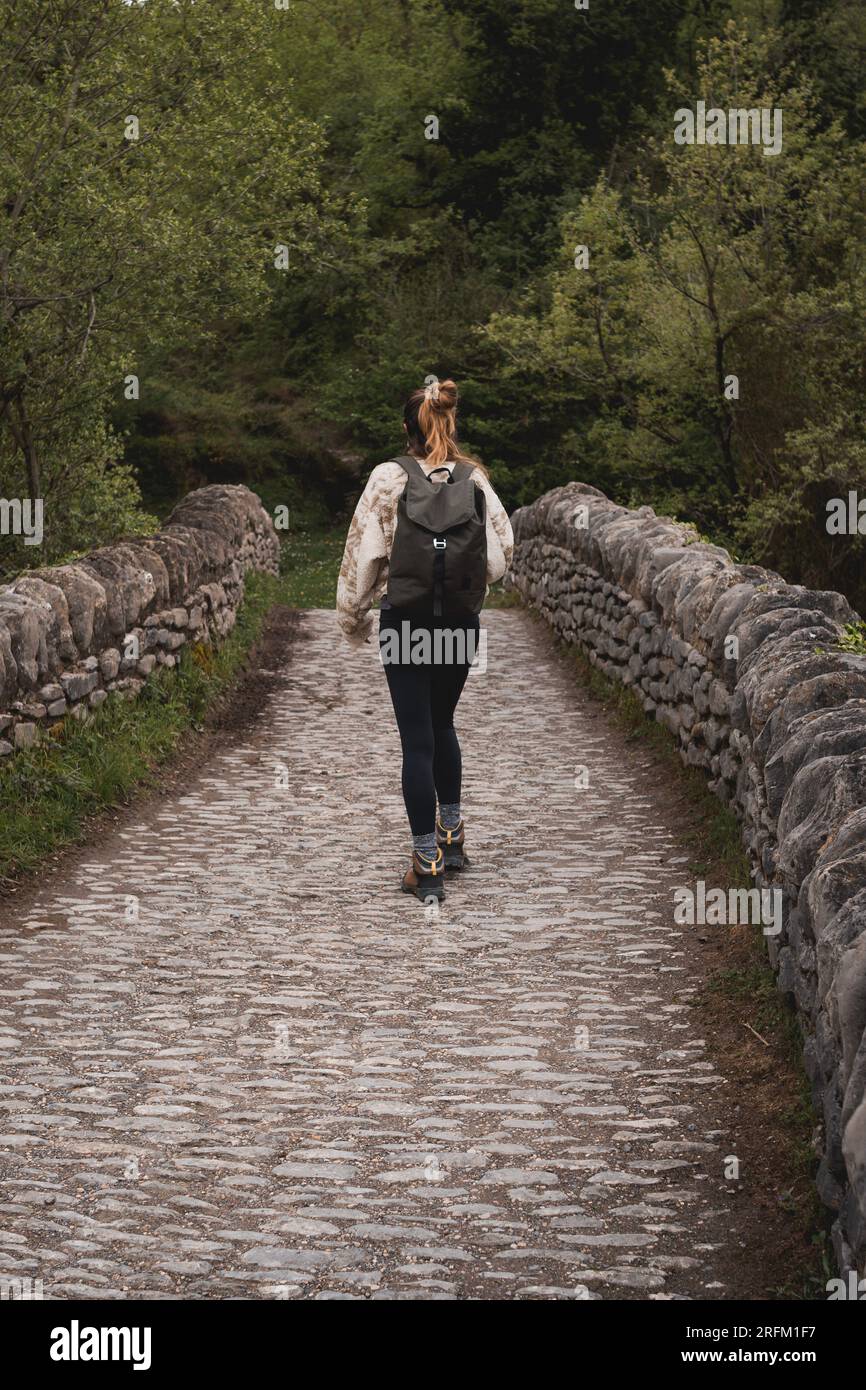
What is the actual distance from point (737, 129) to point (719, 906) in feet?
45.1

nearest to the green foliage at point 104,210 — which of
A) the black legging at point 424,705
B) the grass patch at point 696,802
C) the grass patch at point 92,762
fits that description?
the grass patch at point 92,762

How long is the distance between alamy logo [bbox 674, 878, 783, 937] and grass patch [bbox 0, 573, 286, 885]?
3056 mm

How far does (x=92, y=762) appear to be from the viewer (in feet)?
29.3

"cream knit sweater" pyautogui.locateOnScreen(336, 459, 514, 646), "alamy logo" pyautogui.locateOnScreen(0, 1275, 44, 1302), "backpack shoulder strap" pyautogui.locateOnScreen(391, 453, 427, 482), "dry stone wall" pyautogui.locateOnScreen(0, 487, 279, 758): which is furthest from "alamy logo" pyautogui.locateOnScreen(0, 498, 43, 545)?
"alamy logo" pyautogui.locateOnScreen(0, 1275, 44, 1302)

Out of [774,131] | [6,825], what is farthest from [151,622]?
[774,131]

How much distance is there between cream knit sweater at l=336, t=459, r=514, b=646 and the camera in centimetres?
709

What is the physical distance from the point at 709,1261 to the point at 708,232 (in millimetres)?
15943

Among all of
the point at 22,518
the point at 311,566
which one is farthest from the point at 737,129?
the point at 22,518

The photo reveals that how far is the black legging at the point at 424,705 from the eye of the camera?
704 cm

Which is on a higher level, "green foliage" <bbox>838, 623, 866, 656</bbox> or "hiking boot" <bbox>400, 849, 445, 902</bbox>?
"green foliage" <bbox>838, 623, 866, 656</bbox>

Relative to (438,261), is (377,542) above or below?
below

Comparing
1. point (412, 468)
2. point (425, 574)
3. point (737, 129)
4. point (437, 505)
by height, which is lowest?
point (425, 574)

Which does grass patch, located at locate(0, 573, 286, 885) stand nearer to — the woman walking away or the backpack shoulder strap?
the woman walking away

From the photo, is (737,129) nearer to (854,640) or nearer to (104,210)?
(104,210)
